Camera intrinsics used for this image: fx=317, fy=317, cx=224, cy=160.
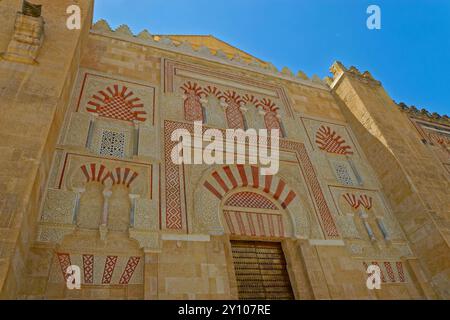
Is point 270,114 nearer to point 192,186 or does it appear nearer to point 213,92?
point 213,92

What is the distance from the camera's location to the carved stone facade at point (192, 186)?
2.33 m

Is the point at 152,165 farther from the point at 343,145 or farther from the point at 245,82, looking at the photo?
the point at 343,145

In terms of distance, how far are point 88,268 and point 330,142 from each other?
11.6 ft

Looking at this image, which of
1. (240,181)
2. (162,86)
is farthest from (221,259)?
(162,86)

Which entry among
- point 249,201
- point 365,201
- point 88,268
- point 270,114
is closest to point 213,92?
point 270,114

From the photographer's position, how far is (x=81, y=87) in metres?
3.41

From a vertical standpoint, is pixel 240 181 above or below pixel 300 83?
below

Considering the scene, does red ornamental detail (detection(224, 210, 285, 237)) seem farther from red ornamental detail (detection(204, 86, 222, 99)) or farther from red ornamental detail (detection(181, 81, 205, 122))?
red ornamental detail (detection(204, 86, 222, 99))

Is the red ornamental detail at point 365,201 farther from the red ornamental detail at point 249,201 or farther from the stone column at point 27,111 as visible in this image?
the stone column at point 27,111

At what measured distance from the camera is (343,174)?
418cm

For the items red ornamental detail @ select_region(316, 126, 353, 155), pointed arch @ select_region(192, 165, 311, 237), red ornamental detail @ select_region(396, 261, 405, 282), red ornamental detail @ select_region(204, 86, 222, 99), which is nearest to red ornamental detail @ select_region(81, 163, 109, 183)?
pointed arch @ select_region(192, 165, 311, 237)

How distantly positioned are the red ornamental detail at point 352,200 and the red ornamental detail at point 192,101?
2.01 meters

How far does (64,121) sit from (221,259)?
194 centimetres
